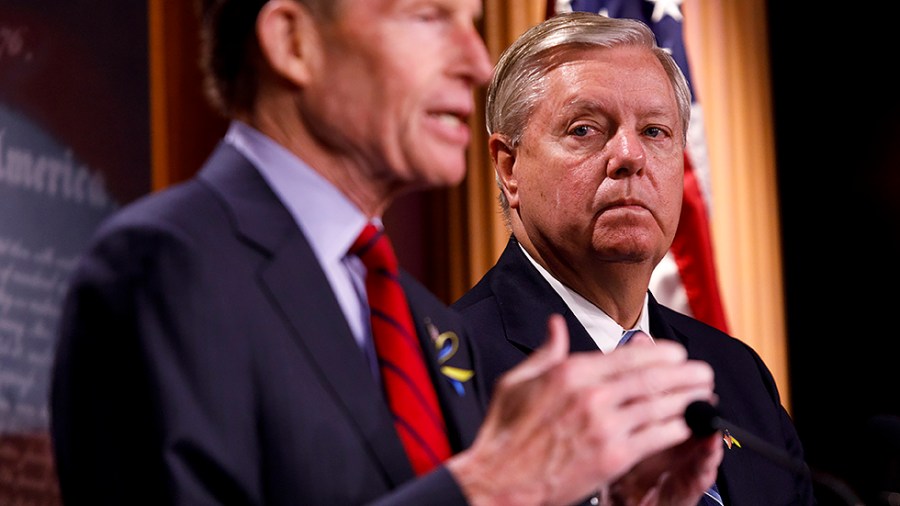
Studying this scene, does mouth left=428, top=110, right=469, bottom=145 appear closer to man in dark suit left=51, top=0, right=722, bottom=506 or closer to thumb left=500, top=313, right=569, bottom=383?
man in dark suit left=51, top=0, right=722, bottom=506

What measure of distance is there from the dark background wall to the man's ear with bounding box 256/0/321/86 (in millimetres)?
3642

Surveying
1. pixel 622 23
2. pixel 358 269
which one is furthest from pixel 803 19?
pixel 358 269

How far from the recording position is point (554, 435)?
1.20 meters

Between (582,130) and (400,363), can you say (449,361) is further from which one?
(582,130)

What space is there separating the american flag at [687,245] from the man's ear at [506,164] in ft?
4.29

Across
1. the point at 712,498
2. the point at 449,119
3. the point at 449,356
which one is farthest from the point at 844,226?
the point at 449,119

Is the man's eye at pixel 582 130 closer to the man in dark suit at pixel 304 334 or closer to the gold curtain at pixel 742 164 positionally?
the man in dark suit at pixel 304 334

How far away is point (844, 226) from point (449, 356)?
3.50 meters

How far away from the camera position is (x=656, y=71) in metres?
2.32

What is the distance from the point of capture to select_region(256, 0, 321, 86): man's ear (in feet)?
4.43

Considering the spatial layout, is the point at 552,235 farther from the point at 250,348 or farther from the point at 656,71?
the point at 250,348

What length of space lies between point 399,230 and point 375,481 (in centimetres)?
223

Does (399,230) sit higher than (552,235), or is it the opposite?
(552,235)

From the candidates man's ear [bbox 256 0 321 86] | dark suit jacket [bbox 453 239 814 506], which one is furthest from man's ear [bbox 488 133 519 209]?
man's ear [bbox 256 0 321 86]
